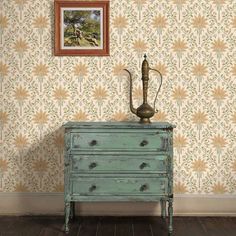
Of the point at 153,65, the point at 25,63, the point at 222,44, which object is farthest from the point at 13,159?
the point at 222,44

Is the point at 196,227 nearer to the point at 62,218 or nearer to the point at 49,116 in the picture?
the point at 62,218

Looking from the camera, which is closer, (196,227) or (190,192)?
(196,227)

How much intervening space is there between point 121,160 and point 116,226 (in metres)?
0.71

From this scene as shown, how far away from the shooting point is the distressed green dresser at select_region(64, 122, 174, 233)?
369cm

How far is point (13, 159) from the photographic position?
4328 mm

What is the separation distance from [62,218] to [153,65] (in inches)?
74.3

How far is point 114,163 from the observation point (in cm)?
370

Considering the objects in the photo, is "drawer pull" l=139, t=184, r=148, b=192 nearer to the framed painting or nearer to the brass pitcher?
the brass pitcher

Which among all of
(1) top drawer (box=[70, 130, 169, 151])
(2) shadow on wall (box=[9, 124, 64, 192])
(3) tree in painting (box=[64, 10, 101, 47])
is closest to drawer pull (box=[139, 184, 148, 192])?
(1) top drawer (box=[70, 130, 169, 151])

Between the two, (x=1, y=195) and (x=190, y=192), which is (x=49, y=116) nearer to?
(x=1, y=195)

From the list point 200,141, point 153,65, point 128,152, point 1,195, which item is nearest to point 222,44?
point 153,65

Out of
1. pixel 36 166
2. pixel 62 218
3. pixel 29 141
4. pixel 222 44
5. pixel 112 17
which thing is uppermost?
pixel 112 17

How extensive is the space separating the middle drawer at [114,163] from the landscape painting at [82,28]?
50.2 inches

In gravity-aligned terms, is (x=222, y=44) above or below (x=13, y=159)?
above
